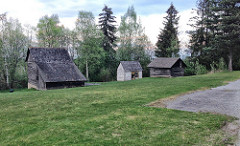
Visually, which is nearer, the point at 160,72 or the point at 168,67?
the point at 168,67

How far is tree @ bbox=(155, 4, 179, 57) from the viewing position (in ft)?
168

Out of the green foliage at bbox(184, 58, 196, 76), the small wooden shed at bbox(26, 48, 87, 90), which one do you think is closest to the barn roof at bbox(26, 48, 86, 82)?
the small wooden shed at bbox(26, 48, 87, 90)

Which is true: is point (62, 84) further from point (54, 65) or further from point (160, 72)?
point (160, 72)

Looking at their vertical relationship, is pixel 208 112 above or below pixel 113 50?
below

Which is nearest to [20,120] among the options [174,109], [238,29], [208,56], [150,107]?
[150,107]

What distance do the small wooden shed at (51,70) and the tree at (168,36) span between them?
27.8m

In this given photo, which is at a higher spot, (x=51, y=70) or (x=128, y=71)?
(x=51, y=70)

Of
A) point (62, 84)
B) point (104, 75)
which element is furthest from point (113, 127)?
point (104, 75)

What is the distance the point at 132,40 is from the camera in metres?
50.9

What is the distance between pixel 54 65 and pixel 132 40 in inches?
997

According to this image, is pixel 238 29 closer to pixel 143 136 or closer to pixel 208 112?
pixel 208 112

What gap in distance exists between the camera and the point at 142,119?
731 cm

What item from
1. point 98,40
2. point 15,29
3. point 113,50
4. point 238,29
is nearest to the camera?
point 238,29

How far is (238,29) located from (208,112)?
28.0m
